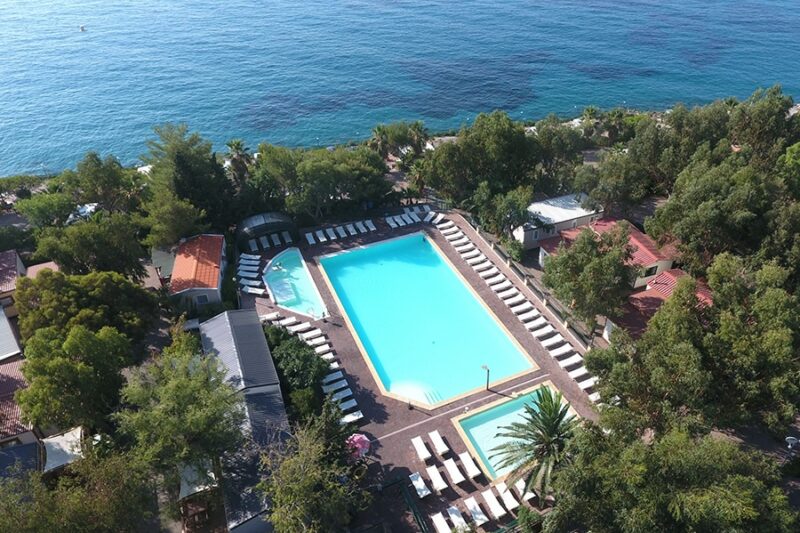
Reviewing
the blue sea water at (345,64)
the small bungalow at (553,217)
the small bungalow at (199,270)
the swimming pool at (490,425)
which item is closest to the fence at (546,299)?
the small bungalow at (553,217)

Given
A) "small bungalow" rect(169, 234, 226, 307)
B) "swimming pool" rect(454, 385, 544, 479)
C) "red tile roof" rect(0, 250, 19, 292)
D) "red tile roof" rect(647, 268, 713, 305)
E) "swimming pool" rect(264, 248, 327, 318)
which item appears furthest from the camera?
"swimming pool" rect(264, 248, 327, 318)

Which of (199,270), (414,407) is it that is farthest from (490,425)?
(199,270)

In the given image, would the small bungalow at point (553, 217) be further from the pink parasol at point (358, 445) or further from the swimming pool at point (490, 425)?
the pink parasol at point (358, 445)

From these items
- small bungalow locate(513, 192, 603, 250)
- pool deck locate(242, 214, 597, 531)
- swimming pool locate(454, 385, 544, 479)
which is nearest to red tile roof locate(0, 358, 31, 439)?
pool deck locate(242, 214, 597, 531)

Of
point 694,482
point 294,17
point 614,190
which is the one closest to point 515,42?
point 294,17

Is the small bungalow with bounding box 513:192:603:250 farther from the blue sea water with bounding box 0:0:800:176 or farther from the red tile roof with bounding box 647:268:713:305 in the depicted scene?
the blue sea water with bounding box 0:0:800:176

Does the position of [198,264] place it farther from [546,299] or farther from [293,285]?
[546,299]
